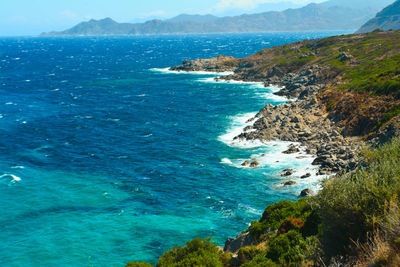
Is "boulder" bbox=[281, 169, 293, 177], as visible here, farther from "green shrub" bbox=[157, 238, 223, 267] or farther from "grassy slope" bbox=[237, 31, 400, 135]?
"green shrub" bbox=[157, 238, 223, 267]

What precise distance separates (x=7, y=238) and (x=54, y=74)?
470 feet

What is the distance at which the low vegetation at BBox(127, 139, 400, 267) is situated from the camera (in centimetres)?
1606

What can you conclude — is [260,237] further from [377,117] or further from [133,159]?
[377,117]

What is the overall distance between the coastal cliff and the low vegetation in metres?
0.05

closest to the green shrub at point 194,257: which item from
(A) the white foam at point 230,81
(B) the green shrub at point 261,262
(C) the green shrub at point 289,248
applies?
(B) the green shrub at point 261,262

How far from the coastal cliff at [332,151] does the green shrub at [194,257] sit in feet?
0.26

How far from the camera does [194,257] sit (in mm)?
24734

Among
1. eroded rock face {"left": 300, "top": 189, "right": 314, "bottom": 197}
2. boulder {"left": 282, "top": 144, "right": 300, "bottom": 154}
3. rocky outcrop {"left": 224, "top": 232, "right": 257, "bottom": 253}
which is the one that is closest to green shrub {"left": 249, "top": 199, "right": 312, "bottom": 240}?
rocky outcrop {"left": 224, "top": 232, "right": 257, "bottom": 253}

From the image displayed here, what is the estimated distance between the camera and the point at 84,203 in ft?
148

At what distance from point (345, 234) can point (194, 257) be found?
429 inches

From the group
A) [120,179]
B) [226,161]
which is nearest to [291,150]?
[226,161]

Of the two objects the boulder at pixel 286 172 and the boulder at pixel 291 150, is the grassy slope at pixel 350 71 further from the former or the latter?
the boulder at pixel 286 172

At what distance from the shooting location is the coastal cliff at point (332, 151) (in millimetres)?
18172

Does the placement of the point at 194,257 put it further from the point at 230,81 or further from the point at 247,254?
the point at 230,81
